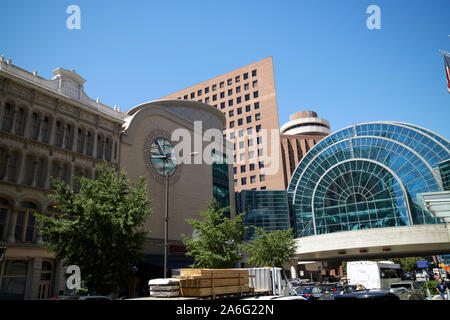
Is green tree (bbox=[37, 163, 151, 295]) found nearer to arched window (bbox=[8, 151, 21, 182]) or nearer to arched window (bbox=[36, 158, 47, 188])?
arched window (bbox=[8, 151, 21, 182])

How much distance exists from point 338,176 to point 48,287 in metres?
46.1

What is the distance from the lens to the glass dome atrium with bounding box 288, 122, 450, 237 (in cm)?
5069

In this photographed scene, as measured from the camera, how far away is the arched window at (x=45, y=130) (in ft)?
91.4

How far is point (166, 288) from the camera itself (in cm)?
A: 1327

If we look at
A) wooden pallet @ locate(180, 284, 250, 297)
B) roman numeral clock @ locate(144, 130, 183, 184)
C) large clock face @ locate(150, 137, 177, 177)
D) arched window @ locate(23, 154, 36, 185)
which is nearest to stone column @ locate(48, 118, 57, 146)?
arched window @ locate(23, 154, 36, 185)

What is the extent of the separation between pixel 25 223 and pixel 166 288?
56.5 ft

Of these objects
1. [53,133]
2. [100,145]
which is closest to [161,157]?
[100,145]

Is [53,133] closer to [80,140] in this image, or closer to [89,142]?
[80,140]

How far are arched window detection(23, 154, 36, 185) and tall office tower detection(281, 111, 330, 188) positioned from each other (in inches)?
2958

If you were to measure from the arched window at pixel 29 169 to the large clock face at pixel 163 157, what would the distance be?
12.7 meters

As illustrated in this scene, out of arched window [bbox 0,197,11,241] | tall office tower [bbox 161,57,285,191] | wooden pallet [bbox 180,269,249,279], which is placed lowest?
wooden pallet [bbox 180,269,249,279]

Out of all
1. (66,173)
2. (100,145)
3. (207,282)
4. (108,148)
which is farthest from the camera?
(108,148)
